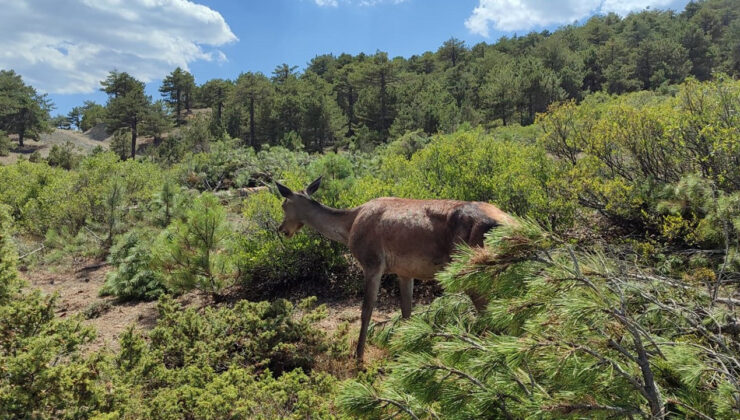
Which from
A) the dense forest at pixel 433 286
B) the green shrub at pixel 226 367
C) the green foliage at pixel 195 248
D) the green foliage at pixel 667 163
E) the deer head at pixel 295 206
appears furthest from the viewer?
the green foliage at pixel 195 248

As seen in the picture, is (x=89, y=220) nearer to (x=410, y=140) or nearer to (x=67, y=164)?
(x=410, y=140)

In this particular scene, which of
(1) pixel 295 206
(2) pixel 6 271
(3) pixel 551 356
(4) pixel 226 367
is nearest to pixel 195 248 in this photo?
(1) pixel 295 206

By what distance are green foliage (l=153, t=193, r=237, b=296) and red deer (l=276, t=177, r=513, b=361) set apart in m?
3.02

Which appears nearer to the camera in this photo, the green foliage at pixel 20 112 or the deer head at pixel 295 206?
the deer head at pixel 295 206

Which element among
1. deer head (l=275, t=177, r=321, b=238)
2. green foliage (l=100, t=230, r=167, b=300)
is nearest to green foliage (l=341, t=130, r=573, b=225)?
deer head (l=275, t=177, r=321, b=238)

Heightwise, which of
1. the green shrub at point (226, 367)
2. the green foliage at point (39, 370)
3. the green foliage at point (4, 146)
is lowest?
the green shrub at point (226, 367)

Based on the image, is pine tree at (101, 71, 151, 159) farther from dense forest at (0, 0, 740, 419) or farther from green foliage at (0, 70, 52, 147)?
dense forest at (0, 0, 740, 419)

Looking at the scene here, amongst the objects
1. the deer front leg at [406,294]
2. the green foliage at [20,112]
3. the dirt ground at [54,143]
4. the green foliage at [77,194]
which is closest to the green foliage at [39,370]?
the deer front leg at [406,294]

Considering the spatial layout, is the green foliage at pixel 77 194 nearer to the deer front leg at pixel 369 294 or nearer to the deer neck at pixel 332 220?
the deer neck at pixel 332 220

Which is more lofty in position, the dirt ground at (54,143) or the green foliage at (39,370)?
the dirt ground at (54,143)

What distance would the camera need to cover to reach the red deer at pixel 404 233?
4875mm

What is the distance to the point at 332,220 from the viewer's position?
6207mm

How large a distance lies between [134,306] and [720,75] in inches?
517

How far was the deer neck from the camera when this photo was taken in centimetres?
610
